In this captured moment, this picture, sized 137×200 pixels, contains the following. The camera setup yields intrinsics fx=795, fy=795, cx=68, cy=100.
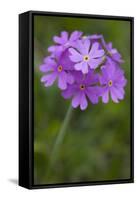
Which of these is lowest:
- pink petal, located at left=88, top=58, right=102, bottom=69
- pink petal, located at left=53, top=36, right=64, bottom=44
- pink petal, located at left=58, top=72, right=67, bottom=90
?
pink petal, located at left=58, top=72, right=67, bottom=90

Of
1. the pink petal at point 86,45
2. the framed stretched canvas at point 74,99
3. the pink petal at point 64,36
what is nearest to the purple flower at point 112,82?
the framed stretched canvas at point 74,99

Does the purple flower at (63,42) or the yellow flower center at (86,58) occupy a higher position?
the purple flower at (63,42)

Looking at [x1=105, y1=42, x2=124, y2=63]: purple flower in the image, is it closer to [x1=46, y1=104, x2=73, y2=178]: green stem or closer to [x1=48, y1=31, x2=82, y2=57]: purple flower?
[x1=48, y1=31, x2=82, y2=57]: purple flower

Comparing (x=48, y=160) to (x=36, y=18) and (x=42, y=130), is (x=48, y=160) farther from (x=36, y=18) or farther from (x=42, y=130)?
(x=36, y=18)

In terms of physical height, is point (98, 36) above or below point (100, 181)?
above

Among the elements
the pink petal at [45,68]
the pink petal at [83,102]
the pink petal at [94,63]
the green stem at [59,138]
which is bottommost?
the green stem at [59,138]

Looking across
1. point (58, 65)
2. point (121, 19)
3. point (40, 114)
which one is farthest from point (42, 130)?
point (121, 19)

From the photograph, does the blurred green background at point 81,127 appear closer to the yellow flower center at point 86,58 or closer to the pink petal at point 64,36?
the pink petal at point 64,36

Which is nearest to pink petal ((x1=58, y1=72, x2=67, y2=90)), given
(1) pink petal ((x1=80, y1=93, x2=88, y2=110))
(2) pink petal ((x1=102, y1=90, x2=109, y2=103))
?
(1) pink petal ((x1=80, y1=93, x2=88, y2=110))
